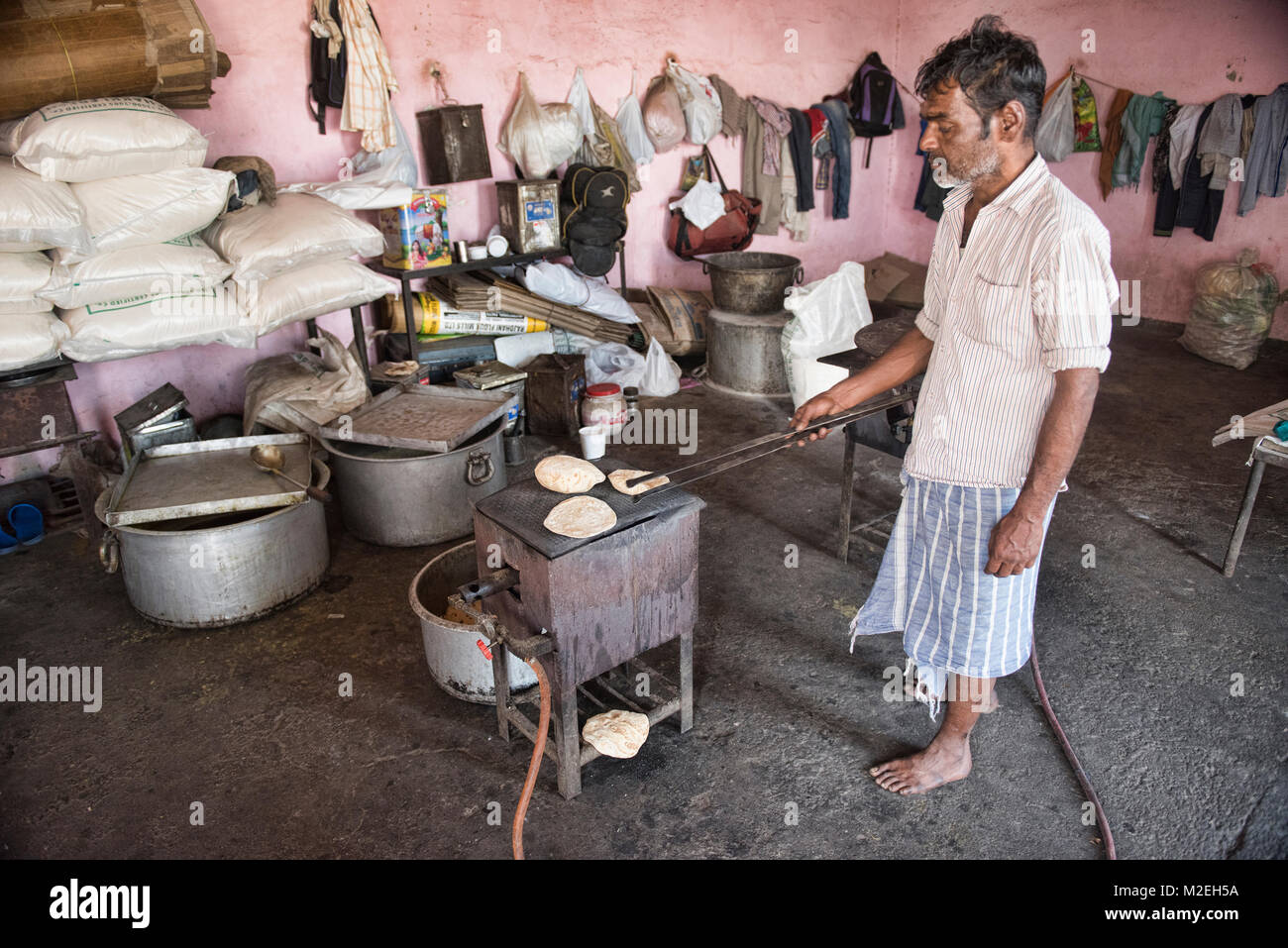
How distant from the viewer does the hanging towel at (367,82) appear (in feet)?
15.3

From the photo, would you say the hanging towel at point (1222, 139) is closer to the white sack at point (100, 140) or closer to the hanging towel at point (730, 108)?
the hanging towel at point (730, 108)

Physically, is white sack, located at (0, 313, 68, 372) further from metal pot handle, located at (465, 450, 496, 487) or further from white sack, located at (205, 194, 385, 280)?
metal pot handle, located at (465, 450, 496, 487)

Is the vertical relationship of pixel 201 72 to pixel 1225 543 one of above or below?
above

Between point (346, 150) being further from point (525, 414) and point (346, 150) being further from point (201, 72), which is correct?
point (525, 414)

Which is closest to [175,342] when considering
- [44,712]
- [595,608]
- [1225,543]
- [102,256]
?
[102,256]

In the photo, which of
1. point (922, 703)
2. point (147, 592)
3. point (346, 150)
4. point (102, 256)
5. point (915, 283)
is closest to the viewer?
point (922, 703)

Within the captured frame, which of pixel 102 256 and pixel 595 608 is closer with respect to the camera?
pixel 595 608

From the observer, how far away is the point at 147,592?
10.8 ft

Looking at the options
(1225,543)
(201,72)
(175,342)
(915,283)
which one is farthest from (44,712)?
(915,283)

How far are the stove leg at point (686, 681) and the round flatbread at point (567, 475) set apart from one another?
1.87 feet

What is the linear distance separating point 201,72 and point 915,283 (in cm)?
585

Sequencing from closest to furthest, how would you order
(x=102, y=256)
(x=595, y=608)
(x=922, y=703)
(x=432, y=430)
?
(x=595, y=608), (x=922, y=703), (x=102, y=256), (x=432, y=430)
